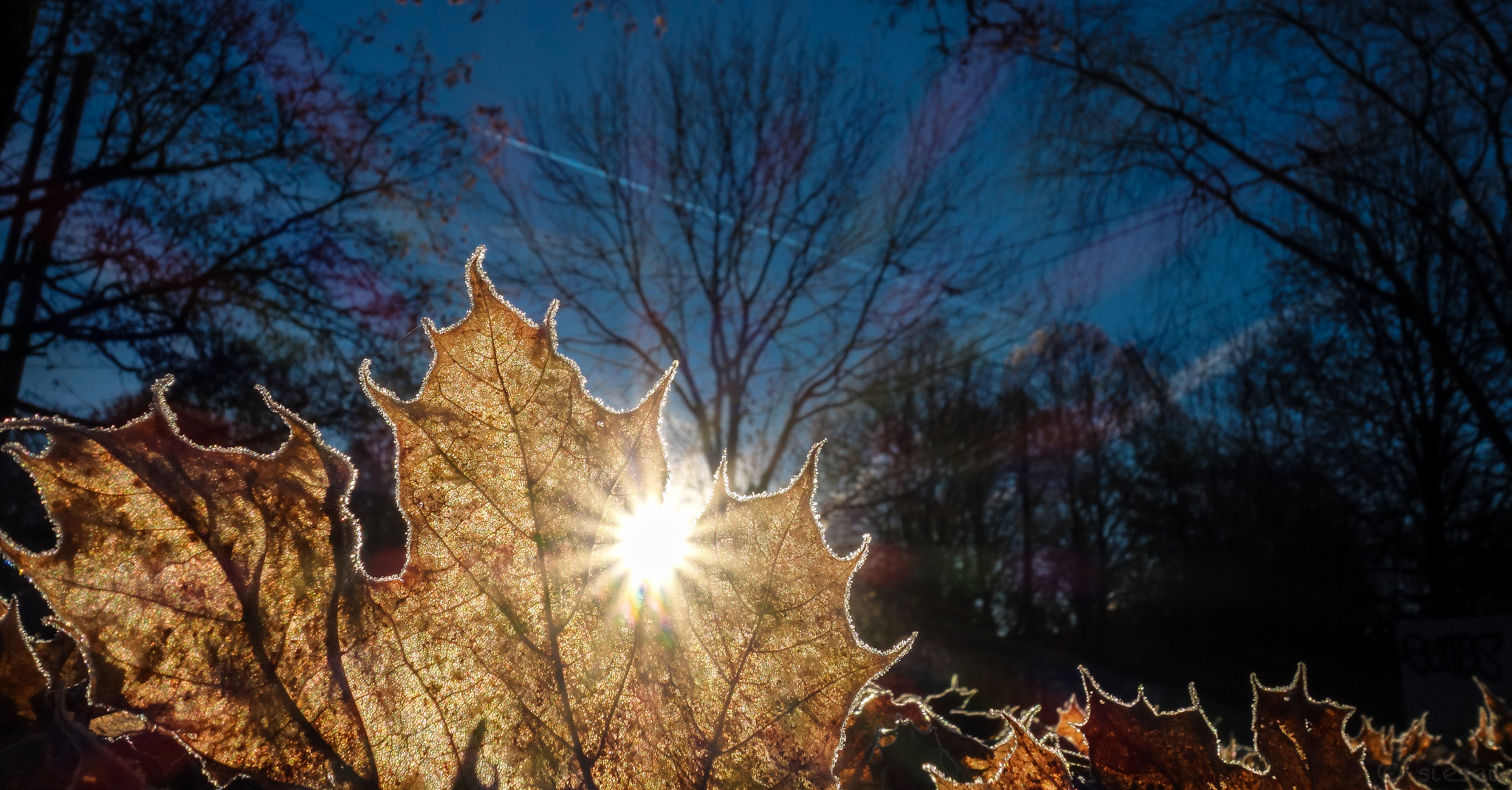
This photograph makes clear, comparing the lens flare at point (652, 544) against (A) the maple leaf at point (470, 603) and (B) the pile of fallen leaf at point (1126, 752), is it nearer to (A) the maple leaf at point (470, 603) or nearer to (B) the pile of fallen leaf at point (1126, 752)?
(A) the maple leaf at point (470, 603)

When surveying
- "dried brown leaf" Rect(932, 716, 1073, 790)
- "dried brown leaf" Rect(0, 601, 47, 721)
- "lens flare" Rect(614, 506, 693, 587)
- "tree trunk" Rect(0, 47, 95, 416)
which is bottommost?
"dried brown leaf" Rect(932, 716, 1073, 790)

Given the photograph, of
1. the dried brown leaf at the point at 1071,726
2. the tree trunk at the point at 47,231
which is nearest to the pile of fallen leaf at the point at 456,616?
the dried brown leaf at the point at 1071,726

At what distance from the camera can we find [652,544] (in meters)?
0.43

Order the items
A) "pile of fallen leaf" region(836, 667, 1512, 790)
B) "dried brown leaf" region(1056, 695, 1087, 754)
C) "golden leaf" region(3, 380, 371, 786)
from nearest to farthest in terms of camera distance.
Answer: "golden leaf" region(3, 380, 371, 786), "pile of fallen leaf" region(836, 667, 1512, 790), "dried brown leaf" region(1056, 695, 1087, 754)

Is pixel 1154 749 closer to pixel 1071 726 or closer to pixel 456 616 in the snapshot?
pixel 1071 726

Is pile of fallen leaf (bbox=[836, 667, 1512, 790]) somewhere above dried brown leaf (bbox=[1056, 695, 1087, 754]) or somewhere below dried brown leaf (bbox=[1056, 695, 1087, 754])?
below

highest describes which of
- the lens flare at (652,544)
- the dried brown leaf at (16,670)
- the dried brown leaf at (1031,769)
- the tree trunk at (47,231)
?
the tree trunk at (47,231)

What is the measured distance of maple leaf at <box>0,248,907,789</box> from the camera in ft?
1.12

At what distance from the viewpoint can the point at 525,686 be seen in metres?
0.40

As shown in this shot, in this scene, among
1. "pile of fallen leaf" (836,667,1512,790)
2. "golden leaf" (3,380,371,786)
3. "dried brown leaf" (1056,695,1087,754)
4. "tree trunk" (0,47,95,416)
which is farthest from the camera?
"tree trunk" (0,47,95,416)

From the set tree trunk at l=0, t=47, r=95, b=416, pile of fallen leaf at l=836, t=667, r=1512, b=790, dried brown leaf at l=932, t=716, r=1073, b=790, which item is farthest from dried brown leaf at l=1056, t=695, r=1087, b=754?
tree trunk at l=0, t=47, r=95, b=416

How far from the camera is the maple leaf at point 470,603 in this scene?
343mm

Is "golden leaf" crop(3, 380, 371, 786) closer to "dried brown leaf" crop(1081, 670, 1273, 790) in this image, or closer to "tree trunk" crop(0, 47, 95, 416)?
"dried brown leaf" crop(1081, 670, 1273, 790)

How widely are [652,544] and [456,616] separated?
0.33 feet
